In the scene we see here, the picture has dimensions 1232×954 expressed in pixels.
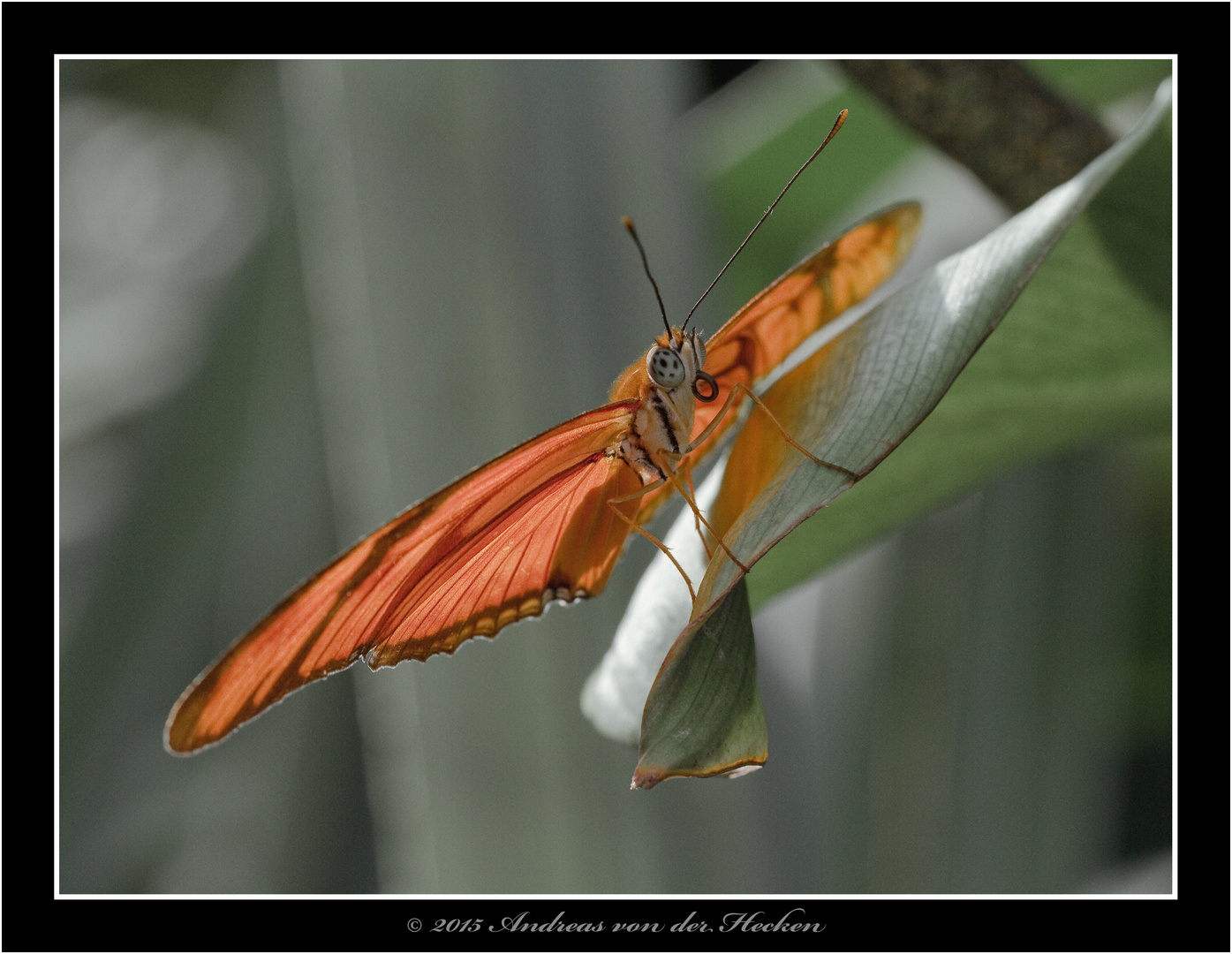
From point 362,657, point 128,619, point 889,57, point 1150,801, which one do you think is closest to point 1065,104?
point 889,57

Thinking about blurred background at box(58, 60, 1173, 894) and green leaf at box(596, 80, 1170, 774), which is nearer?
green leaf at box(596, 80, 1170, 774)

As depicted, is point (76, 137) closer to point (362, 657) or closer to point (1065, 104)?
point (362, 657)

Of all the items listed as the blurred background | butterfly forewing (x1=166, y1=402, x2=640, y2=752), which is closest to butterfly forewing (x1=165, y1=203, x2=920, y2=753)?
butterfly forewing (x1=166, y1=402, x2=640, y2=752)

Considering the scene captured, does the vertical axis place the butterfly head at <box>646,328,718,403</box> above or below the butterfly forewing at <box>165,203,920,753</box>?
above

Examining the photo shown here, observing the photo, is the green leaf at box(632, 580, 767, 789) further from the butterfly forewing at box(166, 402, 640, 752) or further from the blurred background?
the blurred background

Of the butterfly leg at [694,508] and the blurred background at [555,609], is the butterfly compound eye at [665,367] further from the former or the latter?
the blurred background at [555,609]

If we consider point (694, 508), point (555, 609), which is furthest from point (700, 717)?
point (555, 609)

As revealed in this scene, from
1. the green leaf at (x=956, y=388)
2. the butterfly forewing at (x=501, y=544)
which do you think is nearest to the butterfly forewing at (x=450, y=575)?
the butterfly forewing at (x=501, y=544)
